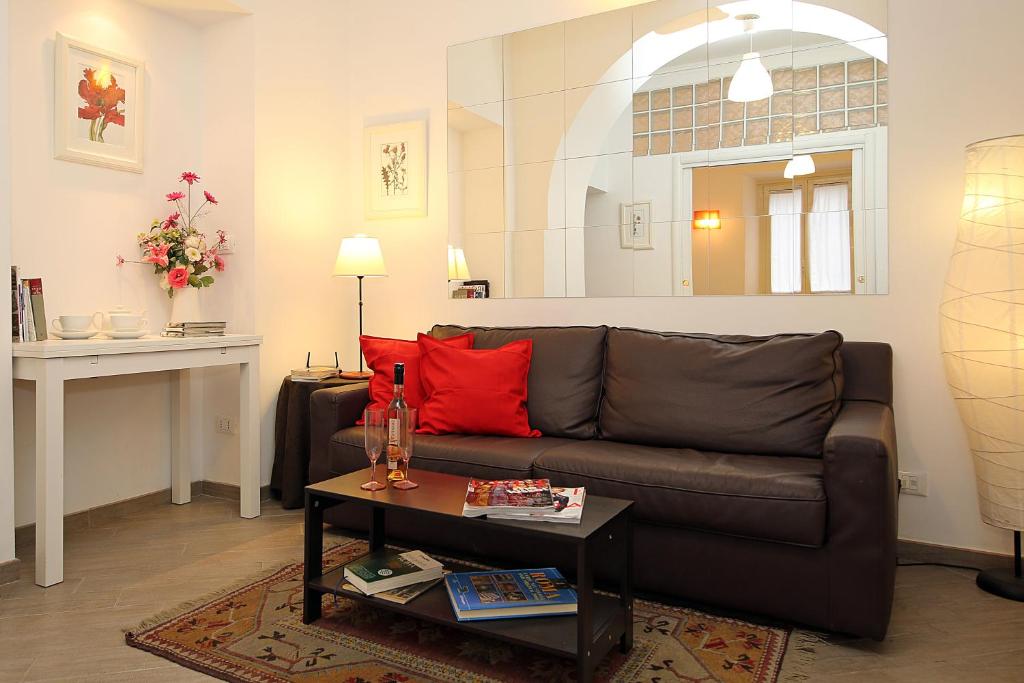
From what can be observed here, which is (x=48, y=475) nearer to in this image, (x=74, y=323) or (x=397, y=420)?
(x=74, y=323)

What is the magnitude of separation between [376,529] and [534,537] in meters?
0.68

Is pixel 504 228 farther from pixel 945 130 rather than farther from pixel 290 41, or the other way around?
pixel 945 130

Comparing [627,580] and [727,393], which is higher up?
[727,393]

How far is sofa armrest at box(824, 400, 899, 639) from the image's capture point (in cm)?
198

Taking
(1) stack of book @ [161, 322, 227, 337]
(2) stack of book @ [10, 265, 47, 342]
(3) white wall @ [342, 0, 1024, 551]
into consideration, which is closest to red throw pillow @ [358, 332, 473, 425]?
(1) stack of book @ [161, 322, 227, 337]

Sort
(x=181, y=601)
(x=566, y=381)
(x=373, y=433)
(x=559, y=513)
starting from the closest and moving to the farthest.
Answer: (x=559, y=513) < (x=373, y=433) < (x=181, y=601) < (x=566, y=381)

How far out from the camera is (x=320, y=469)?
10.1 ft

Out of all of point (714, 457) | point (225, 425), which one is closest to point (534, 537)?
point (714, 457)

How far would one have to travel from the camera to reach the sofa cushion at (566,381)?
2.97m

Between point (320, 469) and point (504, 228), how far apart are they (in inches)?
58.8

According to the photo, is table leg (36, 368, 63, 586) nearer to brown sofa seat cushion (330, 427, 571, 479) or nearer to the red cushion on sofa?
brown sofa seat cushion (330, 427, 571, 479)

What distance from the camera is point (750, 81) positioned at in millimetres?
3010

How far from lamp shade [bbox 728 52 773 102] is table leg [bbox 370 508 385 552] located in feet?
7.37

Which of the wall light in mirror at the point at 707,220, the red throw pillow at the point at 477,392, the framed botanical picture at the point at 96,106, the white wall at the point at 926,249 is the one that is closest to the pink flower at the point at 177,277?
the framed botanical picture at the point at 96,106
